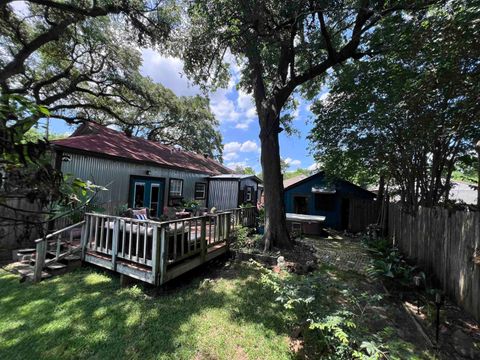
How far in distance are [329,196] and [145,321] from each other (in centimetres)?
1337

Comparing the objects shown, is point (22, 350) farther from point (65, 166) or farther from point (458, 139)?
point (458, 139)

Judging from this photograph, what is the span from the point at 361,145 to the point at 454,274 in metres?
5.56

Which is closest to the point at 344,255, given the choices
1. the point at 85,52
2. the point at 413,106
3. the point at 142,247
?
the point at 413,106

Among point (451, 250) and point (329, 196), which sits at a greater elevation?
point (329, 196)

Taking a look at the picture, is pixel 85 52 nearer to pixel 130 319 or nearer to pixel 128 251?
pixel 128 251

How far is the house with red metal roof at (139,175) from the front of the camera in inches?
337

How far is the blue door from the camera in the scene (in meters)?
10.4

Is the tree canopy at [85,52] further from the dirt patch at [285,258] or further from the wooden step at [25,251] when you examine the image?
the dirt patch at [285,258]

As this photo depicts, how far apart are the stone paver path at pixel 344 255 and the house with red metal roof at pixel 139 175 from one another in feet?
20.0

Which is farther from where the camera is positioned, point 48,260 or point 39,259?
point 48,260

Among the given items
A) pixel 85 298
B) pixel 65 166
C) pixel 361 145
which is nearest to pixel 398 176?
pixel 361 145

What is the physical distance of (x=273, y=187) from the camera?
7.98m

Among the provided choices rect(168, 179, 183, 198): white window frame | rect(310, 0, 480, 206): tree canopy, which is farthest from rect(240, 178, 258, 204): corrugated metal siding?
rect(310, 0, 480, 206): tree canopy

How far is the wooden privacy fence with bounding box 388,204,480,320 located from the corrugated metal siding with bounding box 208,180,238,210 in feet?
30.4
